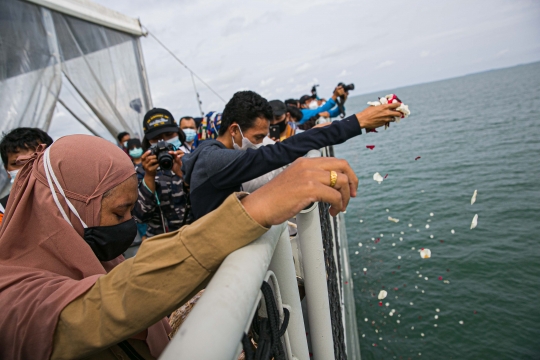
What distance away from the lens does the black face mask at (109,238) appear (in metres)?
1.29

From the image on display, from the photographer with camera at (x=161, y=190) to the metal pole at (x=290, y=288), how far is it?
6.75ft

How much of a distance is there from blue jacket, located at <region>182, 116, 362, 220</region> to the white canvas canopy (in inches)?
115

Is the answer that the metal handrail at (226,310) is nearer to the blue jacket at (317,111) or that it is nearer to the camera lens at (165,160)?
the camera lens at (165,160)

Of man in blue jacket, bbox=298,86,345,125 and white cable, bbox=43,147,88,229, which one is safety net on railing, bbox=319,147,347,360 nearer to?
white cable, bbox=43,147,88,229

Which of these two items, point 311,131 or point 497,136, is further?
point 497,136

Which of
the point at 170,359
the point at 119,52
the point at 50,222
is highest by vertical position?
the point at 119,52

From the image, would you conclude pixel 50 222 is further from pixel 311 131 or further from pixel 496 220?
pixel 496 220

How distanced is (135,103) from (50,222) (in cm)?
571

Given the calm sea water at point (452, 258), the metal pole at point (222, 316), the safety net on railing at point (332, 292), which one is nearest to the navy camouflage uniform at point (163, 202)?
the safety net on railing at point (332, 292)

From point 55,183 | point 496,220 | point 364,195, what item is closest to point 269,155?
point 55,183

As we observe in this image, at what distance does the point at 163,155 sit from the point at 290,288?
2.12 metres

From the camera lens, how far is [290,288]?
45.8 inches

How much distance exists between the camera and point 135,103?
6387 millimetres

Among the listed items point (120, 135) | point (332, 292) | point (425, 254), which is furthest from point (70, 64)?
point (425, 254)
